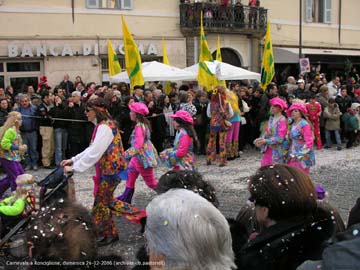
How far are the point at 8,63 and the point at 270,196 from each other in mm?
15985

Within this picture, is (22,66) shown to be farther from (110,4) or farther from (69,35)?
(110,4)

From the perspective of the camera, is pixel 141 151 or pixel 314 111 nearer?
pixel 141 151

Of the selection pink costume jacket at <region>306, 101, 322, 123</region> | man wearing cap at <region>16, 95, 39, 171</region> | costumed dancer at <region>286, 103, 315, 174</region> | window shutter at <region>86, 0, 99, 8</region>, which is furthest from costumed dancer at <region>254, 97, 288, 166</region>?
window shutter at <region>86, 0, 99, 8</region>

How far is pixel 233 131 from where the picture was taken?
423 inches

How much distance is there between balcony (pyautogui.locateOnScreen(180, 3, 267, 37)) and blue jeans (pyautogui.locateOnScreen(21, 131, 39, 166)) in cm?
1173

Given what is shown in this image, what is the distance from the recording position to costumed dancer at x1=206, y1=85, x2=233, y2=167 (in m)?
10.1

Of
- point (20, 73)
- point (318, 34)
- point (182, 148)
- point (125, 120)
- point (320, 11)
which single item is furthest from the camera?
point (320, 11)

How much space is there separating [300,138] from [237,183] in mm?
2224

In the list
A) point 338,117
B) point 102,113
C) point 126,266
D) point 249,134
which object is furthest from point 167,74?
point 126,266

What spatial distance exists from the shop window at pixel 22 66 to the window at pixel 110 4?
→ 304 cm

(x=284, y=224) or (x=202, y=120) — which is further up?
(x=284, y=224)

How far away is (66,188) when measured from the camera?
4801mm

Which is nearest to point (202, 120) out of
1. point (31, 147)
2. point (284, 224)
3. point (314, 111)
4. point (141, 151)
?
point (314, 111)

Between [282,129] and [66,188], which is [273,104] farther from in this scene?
[66,188]
